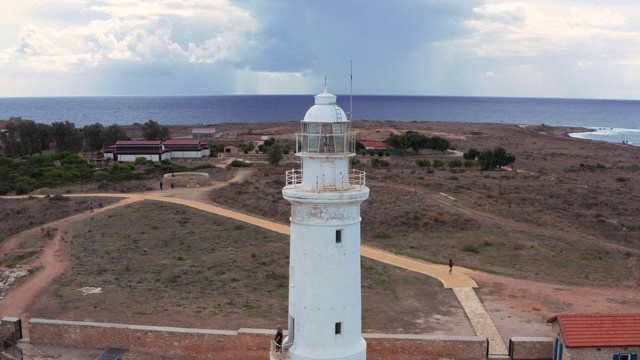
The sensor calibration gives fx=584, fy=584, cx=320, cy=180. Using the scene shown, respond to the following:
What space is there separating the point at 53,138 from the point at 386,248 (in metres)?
60.3

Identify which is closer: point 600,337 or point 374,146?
point 600,337

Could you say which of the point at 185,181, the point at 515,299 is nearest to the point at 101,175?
the point at 185,181

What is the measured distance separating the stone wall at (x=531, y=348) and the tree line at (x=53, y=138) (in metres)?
70.4

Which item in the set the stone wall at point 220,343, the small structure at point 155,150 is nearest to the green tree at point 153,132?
the small structure at point 155,150

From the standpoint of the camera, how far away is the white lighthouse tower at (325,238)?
1077 cm

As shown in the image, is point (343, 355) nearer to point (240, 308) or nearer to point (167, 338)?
point (167, 338)

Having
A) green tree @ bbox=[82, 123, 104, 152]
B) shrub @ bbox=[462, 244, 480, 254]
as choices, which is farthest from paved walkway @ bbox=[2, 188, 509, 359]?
green tree @ bbox=[82, 123, 104, 152]

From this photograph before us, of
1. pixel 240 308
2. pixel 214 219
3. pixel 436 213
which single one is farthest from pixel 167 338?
pixel 436 213

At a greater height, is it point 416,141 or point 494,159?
point 416,141

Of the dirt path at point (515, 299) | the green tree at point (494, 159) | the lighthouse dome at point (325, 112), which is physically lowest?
the dirt path at point (515, 299)

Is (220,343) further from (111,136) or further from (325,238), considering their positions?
(111,136)

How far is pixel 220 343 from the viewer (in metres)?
18.2

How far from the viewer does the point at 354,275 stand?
11.2m

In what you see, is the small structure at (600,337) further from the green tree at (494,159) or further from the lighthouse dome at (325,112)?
the green tree at (494,159)
